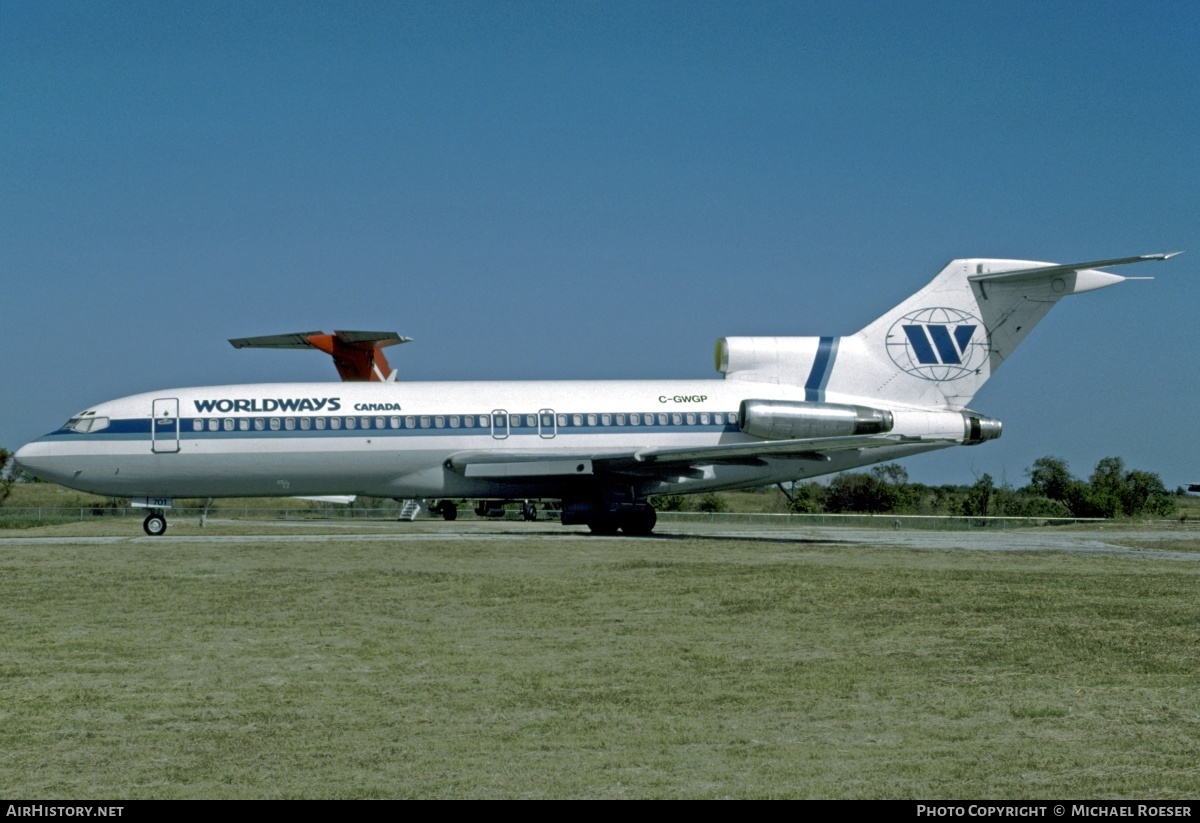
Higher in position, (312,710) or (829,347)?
(829,347)

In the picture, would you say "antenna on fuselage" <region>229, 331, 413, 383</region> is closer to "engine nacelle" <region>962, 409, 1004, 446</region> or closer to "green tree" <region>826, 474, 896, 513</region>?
"engine nacelle" <region>962, 409, 1004, 446</region>

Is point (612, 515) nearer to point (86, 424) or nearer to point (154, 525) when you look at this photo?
point (154, 525)

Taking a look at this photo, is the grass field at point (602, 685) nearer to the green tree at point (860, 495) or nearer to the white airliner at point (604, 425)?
the white airliner at point (604, 425)

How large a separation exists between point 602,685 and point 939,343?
25.6 m

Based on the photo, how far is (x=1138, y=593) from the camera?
15531 mm

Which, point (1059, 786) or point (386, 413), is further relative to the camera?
point (386, 413)

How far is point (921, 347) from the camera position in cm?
3325

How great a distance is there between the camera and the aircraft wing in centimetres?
3039

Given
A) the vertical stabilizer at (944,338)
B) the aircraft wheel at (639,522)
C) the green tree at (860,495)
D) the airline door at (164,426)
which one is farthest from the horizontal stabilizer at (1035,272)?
the green tree at (860,495)

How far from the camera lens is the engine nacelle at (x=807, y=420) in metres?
31.4

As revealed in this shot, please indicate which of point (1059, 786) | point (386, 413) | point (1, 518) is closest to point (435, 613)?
point (1059, 786)

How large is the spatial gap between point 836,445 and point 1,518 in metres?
31.8

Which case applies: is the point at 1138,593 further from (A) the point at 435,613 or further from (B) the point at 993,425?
(B) the point at 993,425

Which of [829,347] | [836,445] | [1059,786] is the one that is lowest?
[1059,786]
